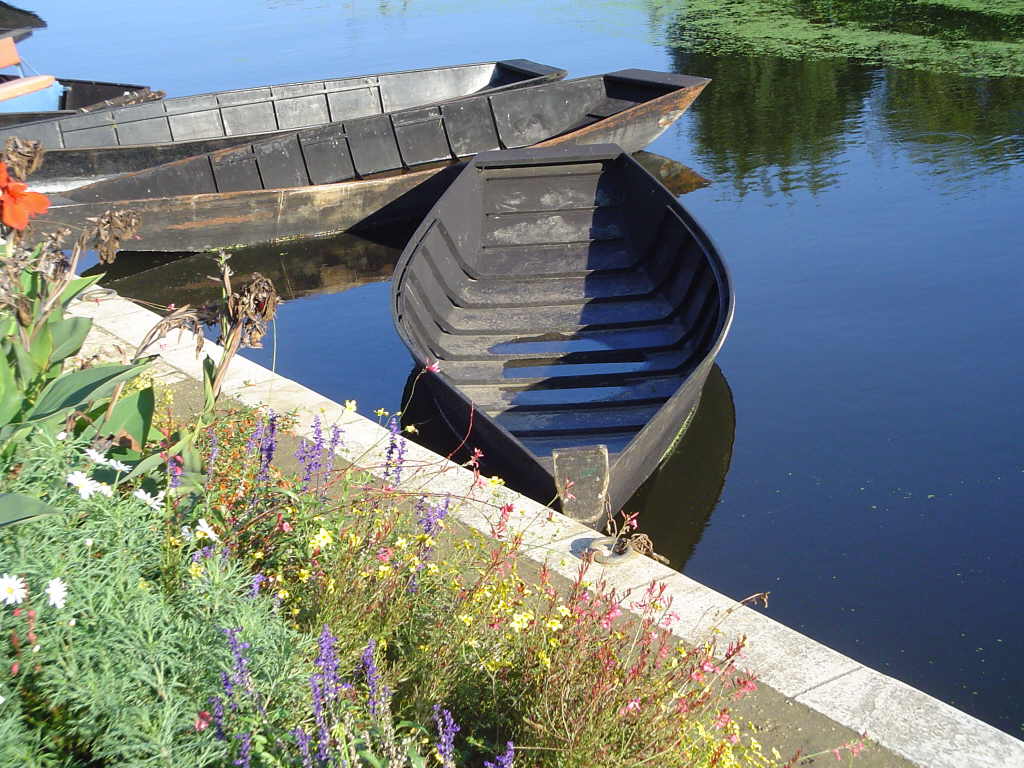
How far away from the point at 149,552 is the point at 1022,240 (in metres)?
9.58

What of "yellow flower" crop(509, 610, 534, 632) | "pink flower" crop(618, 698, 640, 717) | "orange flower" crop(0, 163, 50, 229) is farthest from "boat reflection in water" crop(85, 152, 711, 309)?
"pink flower" crop(618, 698, 640, 717)

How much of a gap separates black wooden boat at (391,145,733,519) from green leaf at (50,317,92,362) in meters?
2.02

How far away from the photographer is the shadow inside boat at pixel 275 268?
10.7 metres

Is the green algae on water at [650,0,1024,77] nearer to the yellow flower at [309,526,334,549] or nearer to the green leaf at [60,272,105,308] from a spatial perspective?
the green leaf at [60,272,105,308]

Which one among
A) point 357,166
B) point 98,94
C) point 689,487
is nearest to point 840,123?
point 357,166

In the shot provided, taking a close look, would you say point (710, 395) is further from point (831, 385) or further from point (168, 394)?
point (168, 394)

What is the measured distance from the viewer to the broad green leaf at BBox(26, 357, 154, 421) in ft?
9.38

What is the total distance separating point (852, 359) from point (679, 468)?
2213 mm

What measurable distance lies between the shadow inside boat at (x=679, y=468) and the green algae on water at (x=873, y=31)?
10769mm

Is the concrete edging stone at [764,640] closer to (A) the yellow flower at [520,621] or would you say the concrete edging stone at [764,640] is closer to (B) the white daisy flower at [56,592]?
(A) the yellow flower at [520,621]

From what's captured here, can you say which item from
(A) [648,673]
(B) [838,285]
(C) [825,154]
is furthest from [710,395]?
(C) [825,154]

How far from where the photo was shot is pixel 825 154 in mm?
13164

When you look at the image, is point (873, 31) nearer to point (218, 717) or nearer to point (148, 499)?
point (148, 499)

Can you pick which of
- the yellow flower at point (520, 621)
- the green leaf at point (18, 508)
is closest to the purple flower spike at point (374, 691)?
the yellow flower at point (520, 621)
